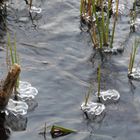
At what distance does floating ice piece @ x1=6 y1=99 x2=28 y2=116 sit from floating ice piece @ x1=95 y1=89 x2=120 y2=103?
863 millimetres

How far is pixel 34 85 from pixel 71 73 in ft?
1.70

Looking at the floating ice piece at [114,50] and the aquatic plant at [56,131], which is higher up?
the floating ice piece at [114,50]

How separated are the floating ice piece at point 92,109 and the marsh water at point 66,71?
0.21 ft

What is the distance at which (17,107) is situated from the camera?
13.7 ft

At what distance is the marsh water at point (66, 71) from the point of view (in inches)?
160

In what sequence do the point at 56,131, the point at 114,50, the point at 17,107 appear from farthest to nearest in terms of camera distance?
the point at 114,50
the point at 17,107
the point at 56,131

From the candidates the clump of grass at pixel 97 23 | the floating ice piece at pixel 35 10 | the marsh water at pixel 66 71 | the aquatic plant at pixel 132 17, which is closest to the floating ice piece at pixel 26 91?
the marsh water at pixel 66 71

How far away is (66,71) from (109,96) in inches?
26.7

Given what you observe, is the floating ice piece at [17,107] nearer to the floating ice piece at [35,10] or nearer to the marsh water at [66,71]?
the marsh water at [66,71]

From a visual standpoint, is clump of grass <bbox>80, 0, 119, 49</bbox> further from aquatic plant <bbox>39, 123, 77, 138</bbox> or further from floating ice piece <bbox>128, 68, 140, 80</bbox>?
aquatic plant <bbox>39, 123, 77, 138</bbox>

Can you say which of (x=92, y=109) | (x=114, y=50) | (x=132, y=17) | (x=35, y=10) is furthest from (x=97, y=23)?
(x=35, y=10)

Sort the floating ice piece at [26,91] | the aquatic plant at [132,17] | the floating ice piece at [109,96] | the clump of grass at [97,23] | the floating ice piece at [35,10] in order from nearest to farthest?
the floating ice piece at [26,91] → the floating ice piece at [109,96] → the clump of grass at [97,23] → the aquatic plant at [132,17] → the floating ice piece at [35,10]

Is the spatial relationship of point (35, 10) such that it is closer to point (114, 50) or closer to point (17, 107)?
point (114, 50)

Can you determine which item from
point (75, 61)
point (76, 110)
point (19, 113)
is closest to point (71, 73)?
point (75, 61)
